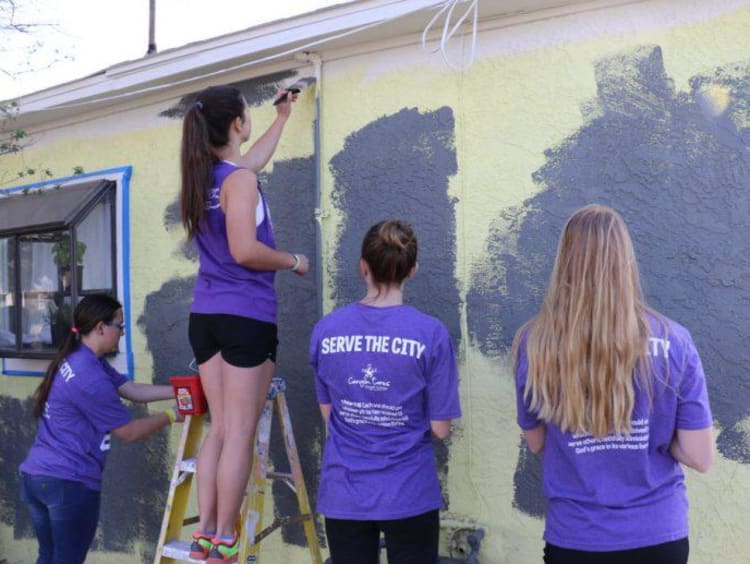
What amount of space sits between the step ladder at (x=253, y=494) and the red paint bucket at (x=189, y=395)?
0.42 feet

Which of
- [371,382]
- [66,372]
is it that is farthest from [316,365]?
[66,372]

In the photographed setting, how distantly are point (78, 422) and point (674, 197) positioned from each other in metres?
3.04

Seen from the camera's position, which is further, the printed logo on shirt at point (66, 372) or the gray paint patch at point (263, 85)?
the gray paint patch at point (263, 85)

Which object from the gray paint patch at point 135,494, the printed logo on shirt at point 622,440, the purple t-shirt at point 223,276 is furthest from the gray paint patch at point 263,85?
the printed logo on shirt at point 622,440

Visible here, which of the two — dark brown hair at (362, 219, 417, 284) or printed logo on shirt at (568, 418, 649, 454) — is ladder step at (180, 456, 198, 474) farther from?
printed logo on shirt at (568, 418, 649, 454)

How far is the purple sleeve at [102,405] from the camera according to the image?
3.90 meters

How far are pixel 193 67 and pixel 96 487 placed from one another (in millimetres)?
2329

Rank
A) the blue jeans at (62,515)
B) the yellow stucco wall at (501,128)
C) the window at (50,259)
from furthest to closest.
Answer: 1. the window at (50,259)
2. the blue jeans at (62,515)
3. the yellow stucco wall at (501,128)

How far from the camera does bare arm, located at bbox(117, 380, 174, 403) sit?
427cm

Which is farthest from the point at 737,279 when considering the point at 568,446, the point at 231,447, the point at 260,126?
the point at 260,126

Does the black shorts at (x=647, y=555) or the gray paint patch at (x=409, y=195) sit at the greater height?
the gray paint patch at (x=409, y=195)

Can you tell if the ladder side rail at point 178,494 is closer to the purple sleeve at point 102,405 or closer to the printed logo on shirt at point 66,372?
the purple sleeve at point 102,405

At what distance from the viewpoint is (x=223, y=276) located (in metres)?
3.26

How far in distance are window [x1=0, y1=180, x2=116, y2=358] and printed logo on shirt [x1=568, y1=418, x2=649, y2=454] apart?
12.2ft
